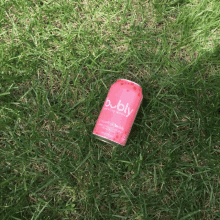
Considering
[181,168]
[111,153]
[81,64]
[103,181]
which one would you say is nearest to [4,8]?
[81,64]

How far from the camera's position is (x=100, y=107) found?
183cm

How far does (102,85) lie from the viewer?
1860 millimetres

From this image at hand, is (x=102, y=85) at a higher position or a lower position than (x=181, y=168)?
higher

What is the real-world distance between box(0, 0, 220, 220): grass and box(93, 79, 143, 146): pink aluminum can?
10.4 inches

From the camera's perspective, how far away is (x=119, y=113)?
1.52m

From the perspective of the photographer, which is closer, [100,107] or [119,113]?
[119,113]

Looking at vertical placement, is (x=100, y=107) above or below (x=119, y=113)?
below

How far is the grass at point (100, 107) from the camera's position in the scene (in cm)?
171

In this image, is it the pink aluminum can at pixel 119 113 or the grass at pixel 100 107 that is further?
the grass at pixel 100 107

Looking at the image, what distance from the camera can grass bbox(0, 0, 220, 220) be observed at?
1707 mm

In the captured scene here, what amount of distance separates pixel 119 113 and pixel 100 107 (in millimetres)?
346

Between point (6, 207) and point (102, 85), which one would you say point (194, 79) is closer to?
point (102, 85)

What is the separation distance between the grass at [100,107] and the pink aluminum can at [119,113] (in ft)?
0.87

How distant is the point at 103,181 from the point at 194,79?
3.70 ft
